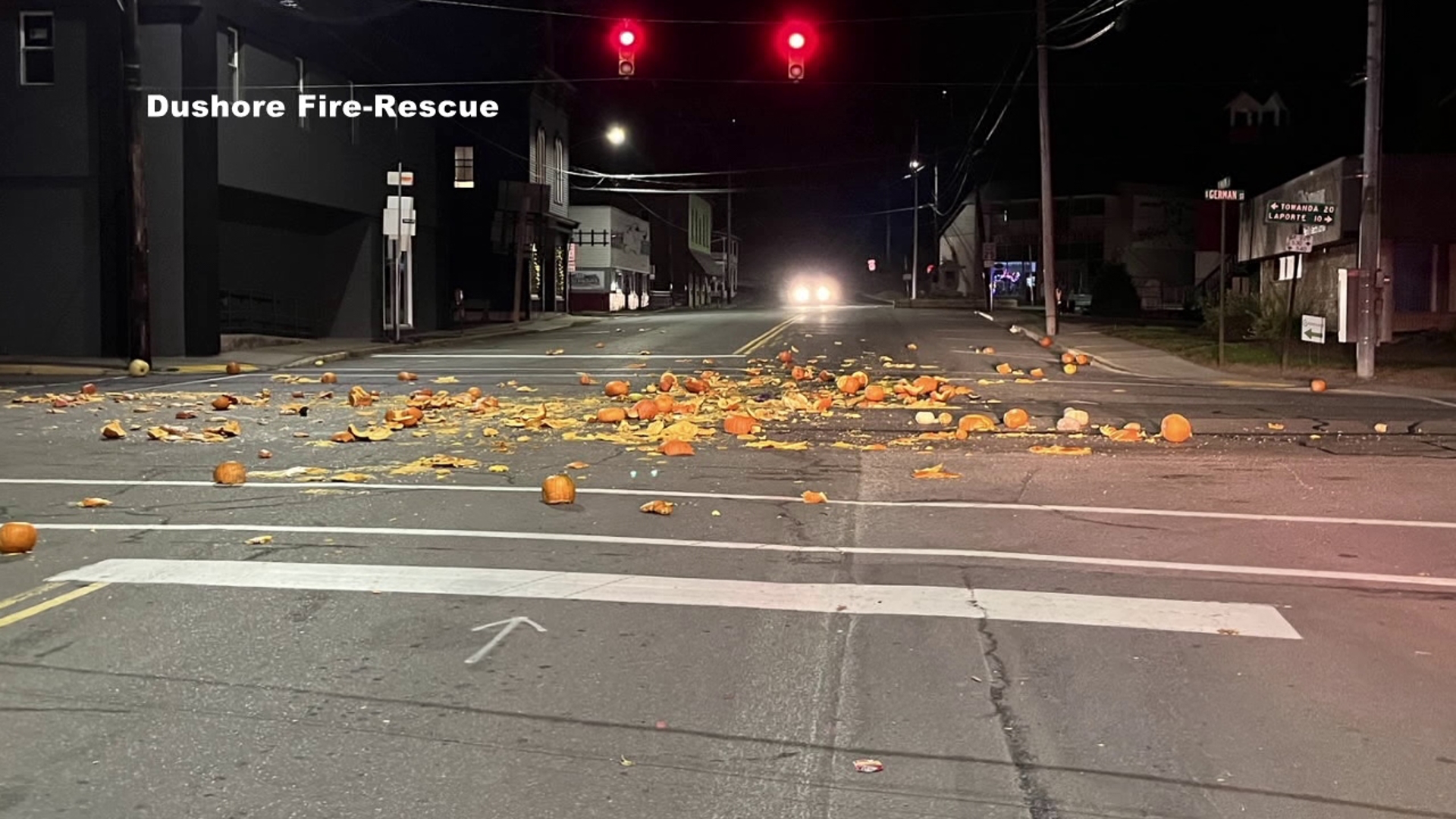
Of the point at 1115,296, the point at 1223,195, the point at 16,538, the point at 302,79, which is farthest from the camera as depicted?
the point at 1115,296

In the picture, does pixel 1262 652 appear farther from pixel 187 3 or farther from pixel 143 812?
pixel 187 3

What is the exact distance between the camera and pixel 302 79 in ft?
116

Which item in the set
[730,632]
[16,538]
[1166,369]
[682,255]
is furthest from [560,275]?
[730,632]

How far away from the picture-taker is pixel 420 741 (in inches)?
206

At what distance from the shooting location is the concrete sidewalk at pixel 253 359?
87.2 ft

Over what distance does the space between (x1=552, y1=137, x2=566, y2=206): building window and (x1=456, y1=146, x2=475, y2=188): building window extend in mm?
12490

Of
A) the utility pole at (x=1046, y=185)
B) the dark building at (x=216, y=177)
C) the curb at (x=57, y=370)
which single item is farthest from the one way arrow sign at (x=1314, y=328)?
the dark building at (x=216, y=177)

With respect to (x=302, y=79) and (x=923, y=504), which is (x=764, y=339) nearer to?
(x=302, y=79)

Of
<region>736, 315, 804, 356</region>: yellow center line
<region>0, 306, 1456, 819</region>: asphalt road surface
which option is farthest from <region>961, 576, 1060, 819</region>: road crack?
<region>736, 315, 804, 356</region>: yellow center line

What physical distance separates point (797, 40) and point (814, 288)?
429 feet

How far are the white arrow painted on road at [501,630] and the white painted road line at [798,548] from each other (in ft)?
6.65

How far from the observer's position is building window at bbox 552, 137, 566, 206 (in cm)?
6241

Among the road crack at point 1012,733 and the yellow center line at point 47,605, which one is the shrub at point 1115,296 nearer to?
the road crack at point 1012,733

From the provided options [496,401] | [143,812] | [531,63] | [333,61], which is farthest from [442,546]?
[531,63]
